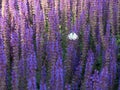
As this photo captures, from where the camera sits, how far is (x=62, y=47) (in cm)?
337

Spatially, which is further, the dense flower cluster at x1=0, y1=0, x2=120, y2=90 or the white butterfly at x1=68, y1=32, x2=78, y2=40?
the white butterfly at x1=68, y1=32, x2=78, y2=40

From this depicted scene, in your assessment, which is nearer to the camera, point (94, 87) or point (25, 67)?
point (94, 87)

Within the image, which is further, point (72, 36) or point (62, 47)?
point (62, 47)

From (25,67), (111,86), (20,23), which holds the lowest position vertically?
(111,86)

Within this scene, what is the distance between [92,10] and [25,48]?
3.00 ft

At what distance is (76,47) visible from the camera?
3.14 meters

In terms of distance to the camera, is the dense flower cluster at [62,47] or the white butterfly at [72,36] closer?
the dense flower cluster at [62,47]

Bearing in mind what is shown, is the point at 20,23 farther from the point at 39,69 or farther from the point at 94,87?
the point at 94,87

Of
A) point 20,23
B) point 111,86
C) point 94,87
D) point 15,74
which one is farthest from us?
point 20,23

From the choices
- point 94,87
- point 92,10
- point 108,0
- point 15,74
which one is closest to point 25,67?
point 15,74

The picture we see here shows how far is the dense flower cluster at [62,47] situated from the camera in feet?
8.47

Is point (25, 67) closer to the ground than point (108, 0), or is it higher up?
closer to the ground

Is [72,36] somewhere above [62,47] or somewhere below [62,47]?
above

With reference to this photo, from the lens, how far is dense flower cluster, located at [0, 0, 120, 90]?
2582mm
